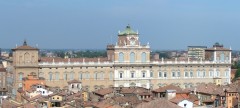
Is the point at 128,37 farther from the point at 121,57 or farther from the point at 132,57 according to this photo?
the point at 121,57

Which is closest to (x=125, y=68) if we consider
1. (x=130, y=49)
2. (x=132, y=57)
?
(x=132, y=57)

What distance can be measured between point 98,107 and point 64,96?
9.16m

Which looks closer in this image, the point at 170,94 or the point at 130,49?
the point at 170,94

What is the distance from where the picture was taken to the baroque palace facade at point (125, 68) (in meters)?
66.3

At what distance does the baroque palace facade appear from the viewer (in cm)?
6631

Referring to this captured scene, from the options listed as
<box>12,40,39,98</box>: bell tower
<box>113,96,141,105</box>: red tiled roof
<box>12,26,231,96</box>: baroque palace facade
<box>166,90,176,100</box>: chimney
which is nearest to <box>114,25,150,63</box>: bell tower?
<box>12,26,231,96</box>: baroque palace facade

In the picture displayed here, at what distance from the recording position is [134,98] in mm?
45562

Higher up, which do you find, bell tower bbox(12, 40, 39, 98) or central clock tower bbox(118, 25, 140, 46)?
central clock tower bbox(118, 25, 140, 46)

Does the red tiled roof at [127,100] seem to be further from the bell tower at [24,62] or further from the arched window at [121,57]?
the arched window at [121,57]

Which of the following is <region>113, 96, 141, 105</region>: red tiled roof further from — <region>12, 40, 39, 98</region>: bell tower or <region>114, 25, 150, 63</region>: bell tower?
<region>114, 25, 150, 63</region>: bell tower

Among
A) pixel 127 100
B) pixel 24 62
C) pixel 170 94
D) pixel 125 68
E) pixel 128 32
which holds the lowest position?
pixel 127 100

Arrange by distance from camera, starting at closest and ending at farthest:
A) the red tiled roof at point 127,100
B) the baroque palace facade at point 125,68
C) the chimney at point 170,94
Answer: the red tiled roof at point 127,100 < the chimney at point 170,94 < the baroque palace facade at point 125,68

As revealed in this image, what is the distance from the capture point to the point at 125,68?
7156cm

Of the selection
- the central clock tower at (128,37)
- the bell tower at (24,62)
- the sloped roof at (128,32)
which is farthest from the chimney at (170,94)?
the sloped roof at (128,32)
